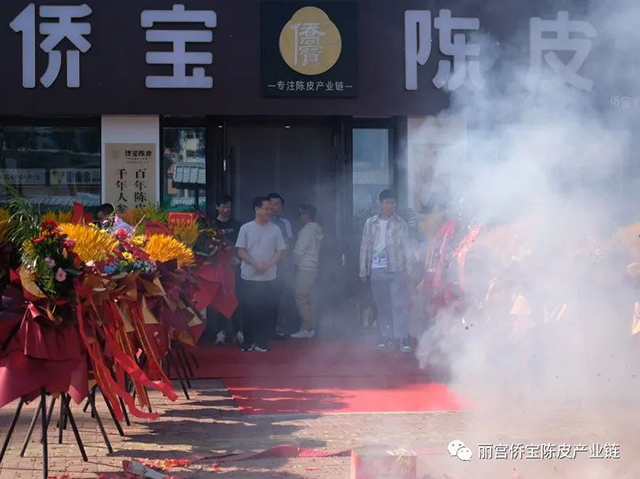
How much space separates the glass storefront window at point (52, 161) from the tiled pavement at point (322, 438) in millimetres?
4535

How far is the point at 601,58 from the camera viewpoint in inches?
358

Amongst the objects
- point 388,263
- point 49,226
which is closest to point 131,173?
point 388,263

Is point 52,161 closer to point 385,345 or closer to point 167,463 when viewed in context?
point 385,345

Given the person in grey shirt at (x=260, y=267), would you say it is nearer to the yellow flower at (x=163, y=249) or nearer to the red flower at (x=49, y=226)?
the yellow flower at (x=163, y=249)

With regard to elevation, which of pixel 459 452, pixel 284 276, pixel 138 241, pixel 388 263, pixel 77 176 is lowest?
pixel 459 452

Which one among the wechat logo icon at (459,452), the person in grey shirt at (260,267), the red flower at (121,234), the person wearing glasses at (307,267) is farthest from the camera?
the person wearing glasses at (307,267)

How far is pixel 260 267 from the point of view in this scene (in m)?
9.80

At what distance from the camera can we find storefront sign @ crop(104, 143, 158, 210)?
1098cm

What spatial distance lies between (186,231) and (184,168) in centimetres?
276

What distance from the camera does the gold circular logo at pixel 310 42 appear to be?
10914 millimetres

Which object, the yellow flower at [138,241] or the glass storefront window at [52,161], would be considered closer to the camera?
the yellow flower at [138,241]

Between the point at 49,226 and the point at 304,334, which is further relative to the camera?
the point at 304,334

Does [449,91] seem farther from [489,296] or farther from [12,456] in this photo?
[12,456]

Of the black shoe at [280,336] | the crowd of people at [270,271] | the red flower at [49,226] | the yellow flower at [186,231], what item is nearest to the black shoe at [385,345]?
the crowd of people at [270,271]
